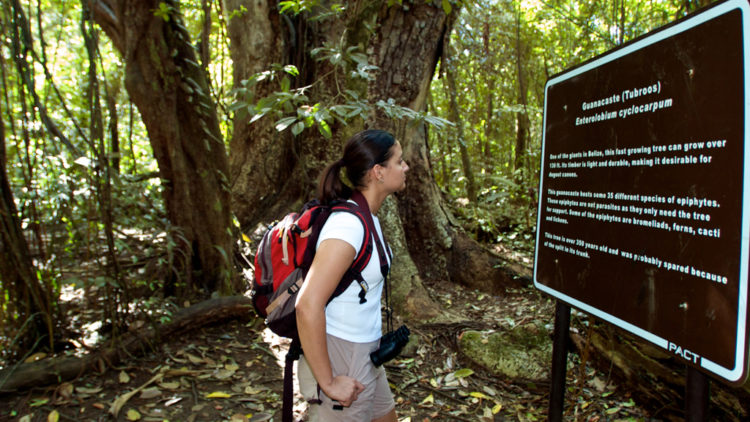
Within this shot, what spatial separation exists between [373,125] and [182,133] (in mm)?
1678

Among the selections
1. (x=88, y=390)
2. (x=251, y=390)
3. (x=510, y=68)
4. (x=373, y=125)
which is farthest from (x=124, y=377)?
(x=510, y=68)

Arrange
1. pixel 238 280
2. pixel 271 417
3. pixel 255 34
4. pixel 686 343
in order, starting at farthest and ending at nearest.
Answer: pixel 255 34 → pixel 238 280 → pixel 271 417 → pixel 686 343

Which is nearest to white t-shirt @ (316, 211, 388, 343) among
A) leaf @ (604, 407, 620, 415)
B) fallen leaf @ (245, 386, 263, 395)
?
fallen leaf @ (245, 386, 263, 395)

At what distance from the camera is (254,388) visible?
11.0ft

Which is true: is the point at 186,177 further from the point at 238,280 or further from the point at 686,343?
the point at 686,343

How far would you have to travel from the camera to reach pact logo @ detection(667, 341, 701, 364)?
1.39 meters

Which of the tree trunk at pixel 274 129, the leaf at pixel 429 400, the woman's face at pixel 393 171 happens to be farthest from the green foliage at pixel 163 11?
the leaf at pixel 429 400

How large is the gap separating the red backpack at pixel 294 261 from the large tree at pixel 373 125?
2554 mm

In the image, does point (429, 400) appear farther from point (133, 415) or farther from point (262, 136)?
point (262, 136)

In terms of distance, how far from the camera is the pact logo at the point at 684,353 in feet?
4.57

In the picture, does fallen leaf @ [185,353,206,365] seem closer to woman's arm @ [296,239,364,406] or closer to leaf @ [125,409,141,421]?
leaf @ [125,409,141,421]

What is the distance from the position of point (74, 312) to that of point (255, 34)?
3366 mm

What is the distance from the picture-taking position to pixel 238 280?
4.48m

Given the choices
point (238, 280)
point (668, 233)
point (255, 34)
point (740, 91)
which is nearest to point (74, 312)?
point (238, 280)
